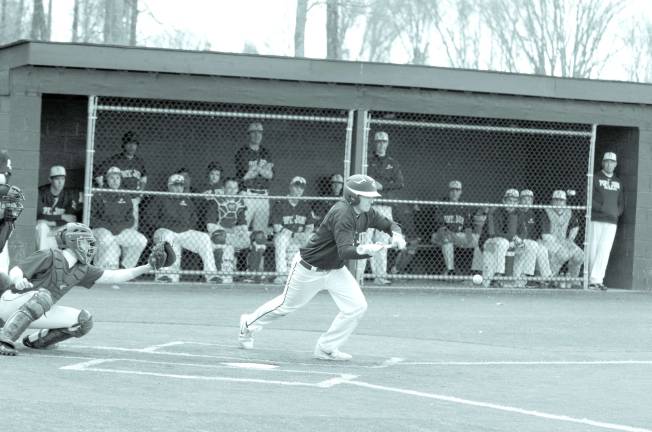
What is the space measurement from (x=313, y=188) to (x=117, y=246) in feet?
13.3

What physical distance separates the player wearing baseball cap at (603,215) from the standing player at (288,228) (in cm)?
427

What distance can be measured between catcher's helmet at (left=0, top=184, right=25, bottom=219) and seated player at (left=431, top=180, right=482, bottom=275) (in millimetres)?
9111

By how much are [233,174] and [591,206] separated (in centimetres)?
544

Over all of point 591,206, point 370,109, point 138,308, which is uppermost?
point 370,109

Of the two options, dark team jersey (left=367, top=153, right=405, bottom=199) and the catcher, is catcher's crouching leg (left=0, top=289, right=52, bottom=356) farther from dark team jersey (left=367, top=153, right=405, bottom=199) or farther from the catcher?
dark team jersey (left=367, top=153, right=405, bottom=199)

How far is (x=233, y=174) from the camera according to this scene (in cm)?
1805

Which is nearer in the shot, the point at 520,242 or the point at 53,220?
the point at 53,220

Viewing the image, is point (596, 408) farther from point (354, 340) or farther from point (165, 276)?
point (165, 276)

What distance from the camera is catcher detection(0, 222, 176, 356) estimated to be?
8938mm

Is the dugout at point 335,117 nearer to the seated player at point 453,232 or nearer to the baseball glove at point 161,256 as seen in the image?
the seated player at point 453,232

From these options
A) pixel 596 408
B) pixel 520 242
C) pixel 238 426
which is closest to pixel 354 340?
pixel 596 408

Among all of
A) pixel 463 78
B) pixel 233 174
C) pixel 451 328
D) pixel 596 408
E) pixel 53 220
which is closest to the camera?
pixel 596 408

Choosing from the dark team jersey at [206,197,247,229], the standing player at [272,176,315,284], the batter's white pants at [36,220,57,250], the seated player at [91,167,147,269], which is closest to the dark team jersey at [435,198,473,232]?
the standing player at [272,176,315,284]

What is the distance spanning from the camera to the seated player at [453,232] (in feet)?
57.6
